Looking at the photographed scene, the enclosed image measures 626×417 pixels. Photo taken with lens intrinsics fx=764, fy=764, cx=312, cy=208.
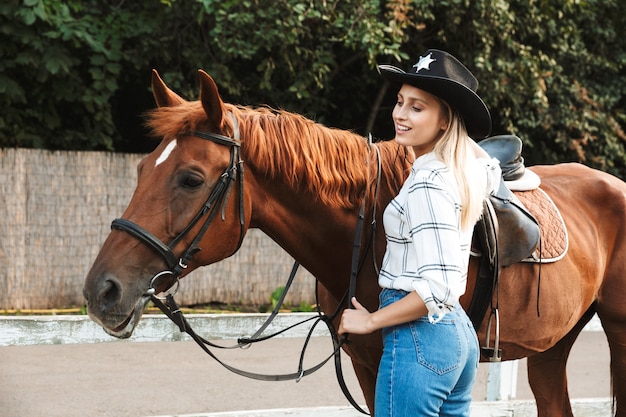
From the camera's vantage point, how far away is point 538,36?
11.0m

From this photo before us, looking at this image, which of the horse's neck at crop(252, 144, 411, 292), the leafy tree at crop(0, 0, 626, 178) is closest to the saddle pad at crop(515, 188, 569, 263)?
the horse's neck at crop(252, 144, 411, 292)

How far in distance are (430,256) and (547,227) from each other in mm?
1454

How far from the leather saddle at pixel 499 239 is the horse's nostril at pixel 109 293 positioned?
4.59 feet

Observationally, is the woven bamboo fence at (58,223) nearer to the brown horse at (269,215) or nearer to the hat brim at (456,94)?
the brown horse at (269,215)

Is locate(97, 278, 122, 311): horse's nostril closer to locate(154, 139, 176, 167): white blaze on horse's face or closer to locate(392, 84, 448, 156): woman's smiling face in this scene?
locate(154, 139, 176, 167): white blaze on horse's face

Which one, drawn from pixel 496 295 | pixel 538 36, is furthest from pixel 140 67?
pixel 496 295

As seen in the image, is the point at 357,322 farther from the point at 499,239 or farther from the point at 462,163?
the point at 499,239

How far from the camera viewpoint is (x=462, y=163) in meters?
2.33

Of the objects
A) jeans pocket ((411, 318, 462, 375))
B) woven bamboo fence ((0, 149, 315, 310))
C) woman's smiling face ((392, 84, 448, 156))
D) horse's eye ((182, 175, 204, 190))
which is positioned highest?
woman's smiling face ((392, 84, 448, 156))

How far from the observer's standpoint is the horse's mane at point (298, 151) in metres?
2.81

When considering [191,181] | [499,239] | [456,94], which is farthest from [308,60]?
[456,94]

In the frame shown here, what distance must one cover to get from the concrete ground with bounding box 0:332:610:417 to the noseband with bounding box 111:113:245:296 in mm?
3228

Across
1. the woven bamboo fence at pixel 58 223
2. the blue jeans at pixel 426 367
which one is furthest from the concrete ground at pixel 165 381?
the blue jeans at pixel 426 367

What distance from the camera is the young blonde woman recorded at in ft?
7.27
